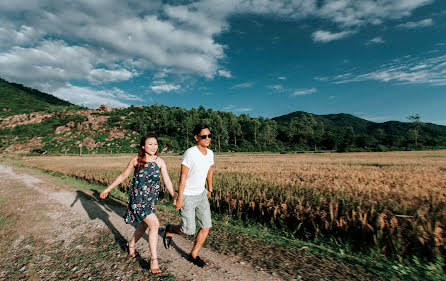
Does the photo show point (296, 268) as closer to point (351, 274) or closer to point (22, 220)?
point (351, 274)

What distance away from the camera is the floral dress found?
11.8ft

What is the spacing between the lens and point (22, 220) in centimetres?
609

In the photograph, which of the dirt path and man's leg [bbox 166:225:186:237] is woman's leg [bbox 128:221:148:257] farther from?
man's leg [bbox 166:225:186:237]

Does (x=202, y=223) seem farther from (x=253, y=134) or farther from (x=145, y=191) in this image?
(x=253, y=134)

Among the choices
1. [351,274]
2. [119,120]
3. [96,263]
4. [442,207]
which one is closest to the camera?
[351,274]

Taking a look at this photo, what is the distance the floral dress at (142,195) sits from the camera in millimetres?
3588

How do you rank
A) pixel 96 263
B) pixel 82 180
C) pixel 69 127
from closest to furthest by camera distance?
pixel 96 263 → pixel 82 180 → pixel 69 127

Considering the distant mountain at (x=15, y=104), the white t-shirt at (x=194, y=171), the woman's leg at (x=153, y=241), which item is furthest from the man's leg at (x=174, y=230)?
the distant mountain at (x=15, y=104)

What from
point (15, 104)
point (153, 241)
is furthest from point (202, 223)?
point (15, 104)

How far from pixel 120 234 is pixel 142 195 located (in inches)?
87.5

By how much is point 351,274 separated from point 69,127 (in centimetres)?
9159

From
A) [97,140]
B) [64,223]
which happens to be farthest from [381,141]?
[97,140]

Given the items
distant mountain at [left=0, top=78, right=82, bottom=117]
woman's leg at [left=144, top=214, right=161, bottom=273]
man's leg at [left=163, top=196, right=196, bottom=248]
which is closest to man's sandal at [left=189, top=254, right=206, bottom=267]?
man's leg at [left=163, top=196, right=196, bottom=248]

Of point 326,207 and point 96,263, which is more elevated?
point 326,207
